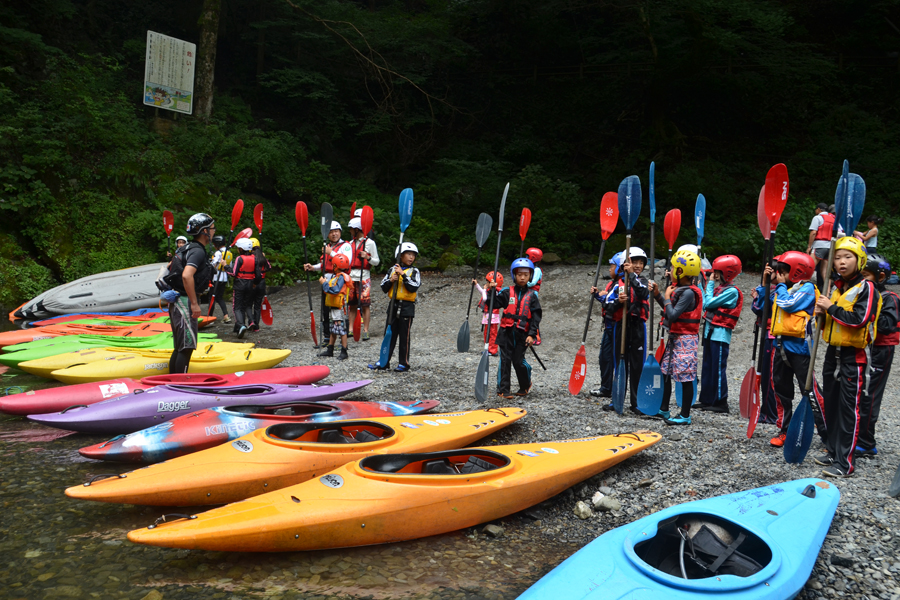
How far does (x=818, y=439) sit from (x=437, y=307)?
23.1ft

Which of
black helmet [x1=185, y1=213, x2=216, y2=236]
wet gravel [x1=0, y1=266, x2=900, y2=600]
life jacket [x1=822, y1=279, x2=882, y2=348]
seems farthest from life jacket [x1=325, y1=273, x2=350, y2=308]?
life jacket [x1=822, y1=279, x2=882, y2=348]

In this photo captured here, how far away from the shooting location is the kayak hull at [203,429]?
3873 mm

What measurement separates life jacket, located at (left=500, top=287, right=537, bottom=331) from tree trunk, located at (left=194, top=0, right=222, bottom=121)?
11.5 metres

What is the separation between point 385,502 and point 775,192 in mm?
3526

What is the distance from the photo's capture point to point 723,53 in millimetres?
15109

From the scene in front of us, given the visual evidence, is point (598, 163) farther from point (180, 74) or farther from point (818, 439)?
point (818, 439)

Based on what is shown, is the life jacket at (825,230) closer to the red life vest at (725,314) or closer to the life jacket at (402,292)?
the red life vest at (725,314)

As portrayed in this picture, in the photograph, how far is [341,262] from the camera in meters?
7.27

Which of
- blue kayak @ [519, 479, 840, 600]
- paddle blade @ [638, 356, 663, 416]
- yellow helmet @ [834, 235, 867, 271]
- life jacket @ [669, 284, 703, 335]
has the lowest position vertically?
blue kayak @ [519, 479, 840, 600]

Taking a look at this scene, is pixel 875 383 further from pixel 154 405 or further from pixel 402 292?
pixel 154 405

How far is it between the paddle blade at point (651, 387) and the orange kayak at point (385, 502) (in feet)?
4.39

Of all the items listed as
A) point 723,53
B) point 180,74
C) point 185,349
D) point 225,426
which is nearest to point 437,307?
point 185,349

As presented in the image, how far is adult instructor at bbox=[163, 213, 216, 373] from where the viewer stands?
5059 mm

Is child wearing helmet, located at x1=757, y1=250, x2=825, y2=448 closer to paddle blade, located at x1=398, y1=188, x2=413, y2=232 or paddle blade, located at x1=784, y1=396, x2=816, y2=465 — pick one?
paddle blade, located at x1=784, y1=396, x2=816, y2=465
